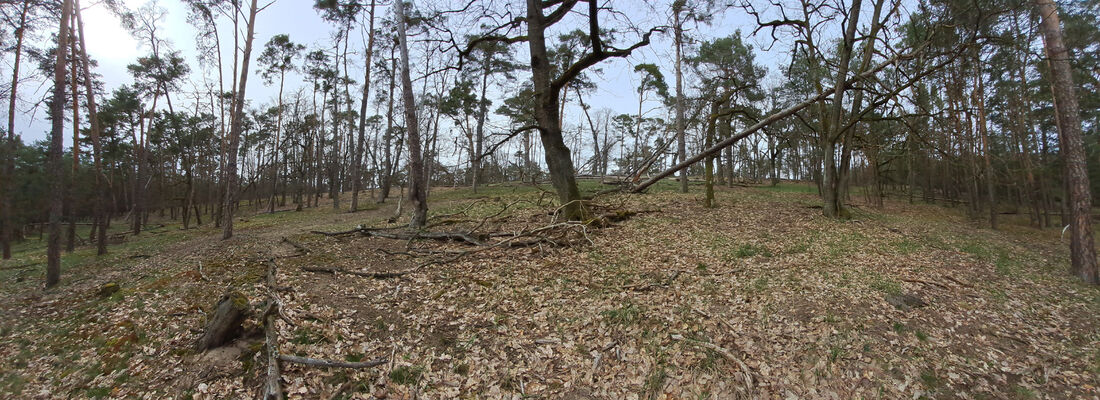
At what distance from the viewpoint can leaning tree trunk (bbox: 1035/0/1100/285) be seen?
573cm

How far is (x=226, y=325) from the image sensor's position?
151 inches

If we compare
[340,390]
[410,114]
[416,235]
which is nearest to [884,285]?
[340,390]

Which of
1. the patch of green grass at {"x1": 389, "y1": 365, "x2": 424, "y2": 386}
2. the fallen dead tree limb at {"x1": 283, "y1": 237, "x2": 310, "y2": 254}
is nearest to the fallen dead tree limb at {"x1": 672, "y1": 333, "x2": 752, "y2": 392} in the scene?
the patch of green grass at {"x1": 389, "y1": 365, "x2": 424, "y2": 386}

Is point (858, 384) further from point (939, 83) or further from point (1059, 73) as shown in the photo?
point (939, 83)

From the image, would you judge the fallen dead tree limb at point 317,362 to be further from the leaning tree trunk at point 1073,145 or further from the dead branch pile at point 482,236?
the leaning tree trunk at point 1073,145

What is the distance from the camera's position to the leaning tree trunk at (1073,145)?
573 centimetres

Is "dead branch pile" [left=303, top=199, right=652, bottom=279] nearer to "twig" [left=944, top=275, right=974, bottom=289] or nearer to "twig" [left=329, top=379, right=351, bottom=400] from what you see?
"twig" [left=329, top=379, right=351, bottom=400]

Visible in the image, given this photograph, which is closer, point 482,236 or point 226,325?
point 226,325

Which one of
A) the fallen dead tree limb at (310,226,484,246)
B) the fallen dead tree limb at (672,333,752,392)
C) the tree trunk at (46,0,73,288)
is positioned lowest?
the fallen dead tree limb at (672,333,752,392)

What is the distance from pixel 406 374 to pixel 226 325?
187 cm

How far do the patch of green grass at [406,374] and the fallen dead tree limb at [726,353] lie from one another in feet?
8.45

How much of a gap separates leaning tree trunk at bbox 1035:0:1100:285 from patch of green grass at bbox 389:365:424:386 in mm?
9191

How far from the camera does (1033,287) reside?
18.3 ft

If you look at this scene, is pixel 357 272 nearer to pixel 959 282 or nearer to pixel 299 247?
pixel 299 247
